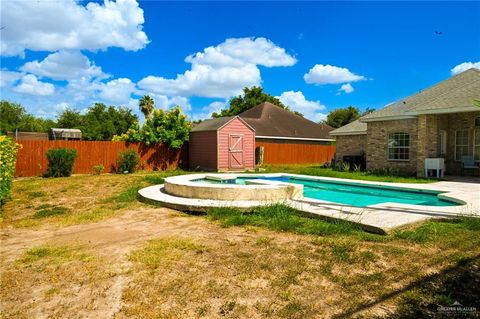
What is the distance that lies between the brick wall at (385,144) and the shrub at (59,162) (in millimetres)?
15528

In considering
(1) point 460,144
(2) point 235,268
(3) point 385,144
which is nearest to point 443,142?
(1) point 460,144

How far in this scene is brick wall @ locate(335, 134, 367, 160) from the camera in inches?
767

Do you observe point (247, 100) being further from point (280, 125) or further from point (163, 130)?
point (163, 130)

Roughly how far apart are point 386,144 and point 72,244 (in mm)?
15338

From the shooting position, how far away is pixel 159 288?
3.49 m

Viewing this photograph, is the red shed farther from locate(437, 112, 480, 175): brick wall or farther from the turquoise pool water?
locate(437, 112, 480, 175): brick wall

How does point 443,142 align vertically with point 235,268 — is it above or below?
above

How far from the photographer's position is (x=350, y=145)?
66.2ft

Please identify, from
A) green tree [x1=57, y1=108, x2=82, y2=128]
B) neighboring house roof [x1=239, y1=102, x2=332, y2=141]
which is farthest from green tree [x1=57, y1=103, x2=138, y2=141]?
neighboring house roof [x1=239, y1=102, x2=332, y2=141]

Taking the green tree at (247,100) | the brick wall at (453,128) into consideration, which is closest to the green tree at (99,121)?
the green tree at (247,100)

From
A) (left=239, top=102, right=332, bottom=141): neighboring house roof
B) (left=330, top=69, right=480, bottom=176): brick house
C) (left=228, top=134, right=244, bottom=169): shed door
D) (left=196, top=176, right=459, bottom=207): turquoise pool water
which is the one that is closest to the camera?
(left=196, top=176, right=459, bottom=207): turquoise pool water

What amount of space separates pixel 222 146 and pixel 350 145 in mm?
8048

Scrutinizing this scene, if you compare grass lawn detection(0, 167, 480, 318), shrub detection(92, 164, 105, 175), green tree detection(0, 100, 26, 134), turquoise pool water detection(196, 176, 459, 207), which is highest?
green tree detection(0, 100, 26, 134)

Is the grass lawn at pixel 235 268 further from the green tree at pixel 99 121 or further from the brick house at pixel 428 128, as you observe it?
the green tree at pixel 99 121
